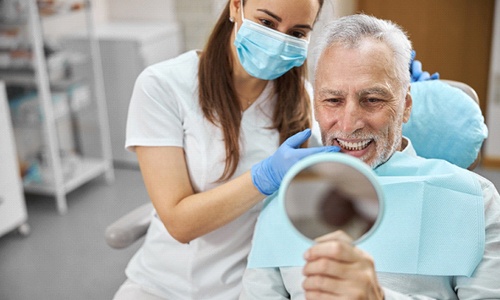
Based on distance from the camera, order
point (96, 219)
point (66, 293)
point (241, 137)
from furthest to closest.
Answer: point (96, 219) < point (66, 293) < point (241, 137)

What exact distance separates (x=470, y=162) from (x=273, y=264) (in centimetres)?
60

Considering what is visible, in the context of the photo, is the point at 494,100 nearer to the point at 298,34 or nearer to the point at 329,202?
the point at 298,34

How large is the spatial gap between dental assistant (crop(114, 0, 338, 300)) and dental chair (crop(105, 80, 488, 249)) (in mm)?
304

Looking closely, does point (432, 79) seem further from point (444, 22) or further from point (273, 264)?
point (444, 22)

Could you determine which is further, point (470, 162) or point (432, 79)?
point (432, 79)

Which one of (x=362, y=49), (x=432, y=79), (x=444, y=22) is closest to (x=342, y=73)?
(x=362, y=49)

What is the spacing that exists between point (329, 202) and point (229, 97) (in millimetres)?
815

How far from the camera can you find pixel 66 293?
8.78 feet

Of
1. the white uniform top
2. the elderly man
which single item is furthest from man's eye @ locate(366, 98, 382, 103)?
the white uniform top

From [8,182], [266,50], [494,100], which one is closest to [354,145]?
[266,50]

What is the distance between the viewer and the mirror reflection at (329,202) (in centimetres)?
75

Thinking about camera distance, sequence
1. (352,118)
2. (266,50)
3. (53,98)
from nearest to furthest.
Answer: (352,118), (266,50), (53,98)

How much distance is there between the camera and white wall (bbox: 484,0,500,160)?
3.49 m

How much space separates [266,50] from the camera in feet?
4.75
